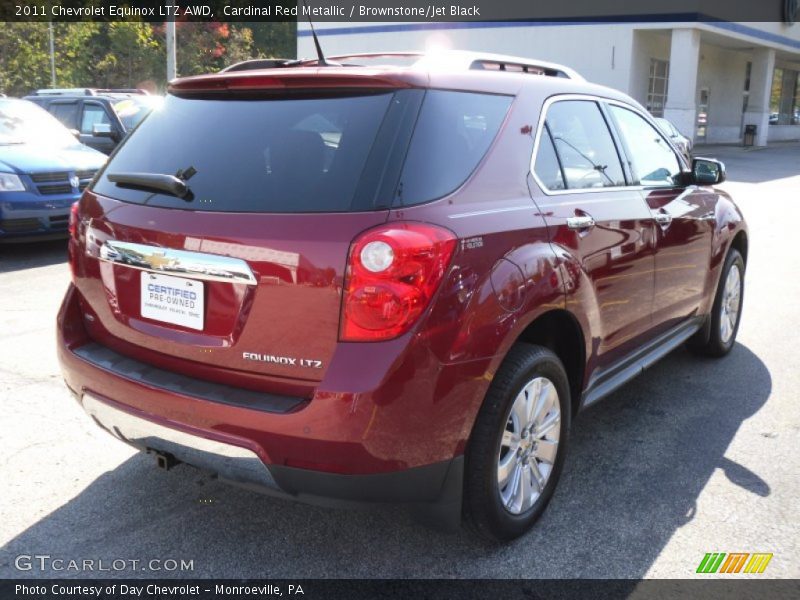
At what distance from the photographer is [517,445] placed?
117 inches

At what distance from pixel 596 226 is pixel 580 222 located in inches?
6.5

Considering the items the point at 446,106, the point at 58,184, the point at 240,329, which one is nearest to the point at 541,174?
the point at 446,106

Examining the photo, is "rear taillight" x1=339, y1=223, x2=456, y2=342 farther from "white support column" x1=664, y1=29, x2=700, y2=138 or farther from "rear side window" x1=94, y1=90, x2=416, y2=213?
"white support column" x1=664, y1=29, x2=700, y2=138

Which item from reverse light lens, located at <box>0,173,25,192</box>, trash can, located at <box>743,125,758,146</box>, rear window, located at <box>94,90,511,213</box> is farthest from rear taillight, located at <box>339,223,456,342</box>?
trash can, located at <box>743,125,758,146</box>

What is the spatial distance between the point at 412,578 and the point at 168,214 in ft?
5.14

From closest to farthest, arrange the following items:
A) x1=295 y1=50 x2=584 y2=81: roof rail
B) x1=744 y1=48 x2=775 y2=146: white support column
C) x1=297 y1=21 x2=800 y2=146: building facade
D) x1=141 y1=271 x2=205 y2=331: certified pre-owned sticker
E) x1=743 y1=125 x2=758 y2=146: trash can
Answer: x1=141 y1=271 x2=205 y2=331: certified pre-owned sticker → x1=295 y1=50 x2=584 y2=81: roof rail → x1=297 y1=21 x2=800 y2=146: building facade → x1=743 y1=125 x2=758 y2=146: trash can → x1=744 y1=48 x2=775 y2=146: white support column

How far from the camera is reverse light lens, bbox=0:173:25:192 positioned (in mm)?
8203

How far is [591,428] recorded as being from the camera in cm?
423

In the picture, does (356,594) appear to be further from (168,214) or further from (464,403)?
(168,214)

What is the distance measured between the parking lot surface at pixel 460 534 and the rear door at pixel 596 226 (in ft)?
1.98

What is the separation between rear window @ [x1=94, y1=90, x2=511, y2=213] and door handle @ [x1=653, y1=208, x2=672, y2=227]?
54.0 inches

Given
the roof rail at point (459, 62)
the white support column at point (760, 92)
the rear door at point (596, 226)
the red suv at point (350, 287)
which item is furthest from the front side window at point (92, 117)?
the white support column at point (760, 92)

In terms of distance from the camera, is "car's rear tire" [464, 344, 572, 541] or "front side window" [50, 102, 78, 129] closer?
"car's rear tire" [464, 344, 572, 541]

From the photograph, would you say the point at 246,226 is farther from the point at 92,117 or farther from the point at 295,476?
the point at 92,117
